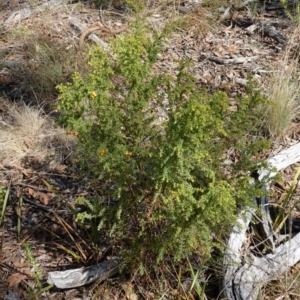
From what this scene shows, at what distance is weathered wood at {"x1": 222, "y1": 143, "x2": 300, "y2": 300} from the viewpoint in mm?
2525

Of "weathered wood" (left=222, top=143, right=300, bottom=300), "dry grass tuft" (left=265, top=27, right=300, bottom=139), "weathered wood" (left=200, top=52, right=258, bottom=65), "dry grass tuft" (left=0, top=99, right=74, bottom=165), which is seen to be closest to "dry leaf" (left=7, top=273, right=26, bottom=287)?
"dry grass tuft" (left=0, top=99, right=74, bottom=165)

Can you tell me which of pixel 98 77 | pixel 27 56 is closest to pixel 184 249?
pixel 98 77

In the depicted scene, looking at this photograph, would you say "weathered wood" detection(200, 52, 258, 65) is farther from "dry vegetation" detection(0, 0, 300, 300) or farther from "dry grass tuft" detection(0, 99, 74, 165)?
"dry grass tuft" detection(0, 99, 74, 165)

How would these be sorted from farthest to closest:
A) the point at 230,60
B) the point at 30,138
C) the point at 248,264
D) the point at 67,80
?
the point at 230,60
the point at 67,80
the point at 30,138
the point at 248,264

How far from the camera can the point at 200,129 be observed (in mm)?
2014

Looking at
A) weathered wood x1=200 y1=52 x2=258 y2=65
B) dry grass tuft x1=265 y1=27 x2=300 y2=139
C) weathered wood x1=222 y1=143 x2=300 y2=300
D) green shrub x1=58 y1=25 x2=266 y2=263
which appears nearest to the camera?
green shrub x1=58 y1=25 x2=266 y2=263

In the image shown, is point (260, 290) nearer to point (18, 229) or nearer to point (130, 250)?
point (130, 250)

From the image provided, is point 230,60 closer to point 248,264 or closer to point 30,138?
point 30,138

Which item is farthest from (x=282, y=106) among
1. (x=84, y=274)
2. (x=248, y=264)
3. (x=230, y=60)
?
(x=84, y=274)

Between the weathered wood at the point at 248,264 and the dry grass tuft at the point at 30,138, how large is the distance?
1.55m

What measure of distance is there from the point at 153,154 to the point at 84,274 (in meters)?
0.94

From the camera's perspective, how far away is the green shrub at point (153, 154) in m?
2.11

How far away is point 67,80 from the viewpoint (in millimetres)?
4359

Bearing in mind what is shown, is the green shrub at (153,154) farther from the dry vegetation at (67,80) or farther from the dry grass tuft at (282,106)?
the dry grass tuft at (282,106)
